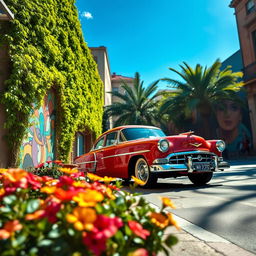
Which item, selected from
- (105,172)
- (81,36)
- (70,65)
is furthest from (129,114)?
(105,172)

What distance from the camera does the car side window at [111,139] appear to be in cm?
565

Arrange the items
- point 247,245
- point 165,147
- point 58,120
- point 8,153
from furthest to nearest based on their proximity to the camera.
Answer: point 58,120 < point 8,153 < point 165,147 < point 247,245

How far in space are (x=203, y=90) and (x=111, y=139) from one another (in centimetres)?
1336

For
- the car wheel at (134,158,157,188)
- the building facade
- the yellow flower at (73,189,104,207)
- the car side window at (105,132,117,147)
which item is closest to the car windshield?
the car side window at (105,132,117,147)

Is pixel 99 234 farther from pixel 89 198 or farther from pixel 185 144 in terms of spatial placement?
pixel 185 144

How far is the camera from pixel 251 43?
1952 centimetres

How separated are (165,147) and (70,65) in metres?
5.46

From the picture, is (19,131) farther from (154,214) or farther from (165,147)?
(154,214)

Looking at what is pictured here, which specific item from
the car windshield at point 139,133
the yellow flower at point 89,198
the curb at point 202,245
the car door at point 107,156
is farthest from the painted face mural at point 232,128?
the yellow flower at point 89,198

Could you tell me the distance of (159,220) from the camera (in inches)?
33.7

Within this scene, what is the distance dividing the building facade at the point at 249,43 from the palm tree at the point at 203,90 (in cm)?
185

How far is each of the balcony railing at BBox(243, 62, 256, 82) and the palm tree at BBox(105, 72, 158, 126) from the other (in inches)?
301

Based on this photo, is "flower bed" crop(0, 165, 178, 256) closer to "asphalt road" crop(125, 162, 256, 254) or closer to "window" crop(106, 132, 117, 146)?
"asphalt road" crop(125, 162, 256, 254)

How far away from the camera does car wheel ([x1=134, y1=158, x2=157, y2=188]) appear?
178 inches
